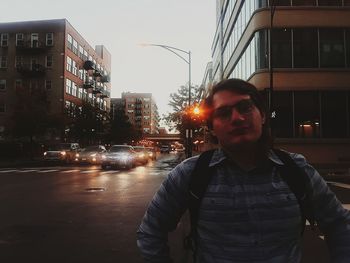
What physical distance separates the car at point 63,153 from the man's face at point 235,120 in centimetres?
3993

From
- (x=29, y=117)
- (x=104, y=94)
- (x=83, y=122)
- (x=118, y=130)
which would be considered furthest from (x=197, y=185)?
(x=104, y=94)

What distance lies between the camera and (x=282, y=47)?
3189cm

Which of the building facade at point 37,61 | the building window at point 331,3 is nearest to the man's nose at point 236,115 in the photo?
the building window at point 331,3

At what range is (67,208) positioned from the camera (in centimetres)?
1211

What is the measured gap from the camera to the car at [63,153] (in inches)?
1612

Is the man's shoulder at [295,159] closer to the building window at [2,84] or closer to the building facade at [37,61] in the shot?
the building facade at [37,61]

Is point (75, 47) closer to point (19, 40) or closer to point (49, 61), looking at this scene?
point (49, 61)

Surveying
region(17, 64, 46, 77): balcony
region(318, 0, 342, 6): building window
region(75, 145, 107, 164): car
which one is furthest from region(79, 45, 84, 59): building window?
region(318, 0, 342, 6): building window

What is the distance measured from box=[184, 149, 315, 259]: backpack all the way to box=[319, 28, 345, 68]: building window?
31.3 m

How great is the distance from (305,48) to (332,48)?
5.68 ft

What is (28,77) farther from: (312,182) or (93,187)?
(312,182)

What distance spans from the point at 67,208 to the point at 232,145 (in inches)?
412

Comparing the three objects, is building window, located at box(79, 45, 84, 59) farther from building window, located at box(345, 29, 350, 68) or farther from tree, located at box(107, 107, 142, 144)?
building window, located at box(345, 29, 350, 68)

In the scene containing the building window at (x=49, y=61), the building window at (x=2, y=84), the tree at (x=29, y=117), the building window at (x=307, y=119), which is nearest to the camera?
the building window at (x=307, y=119)
